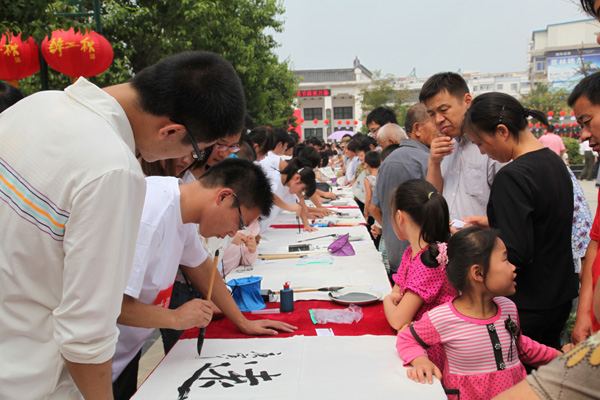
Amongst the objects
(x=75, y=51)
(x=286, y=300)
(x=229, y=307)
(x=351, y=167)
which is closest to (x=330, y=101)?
(x=351, y=167)

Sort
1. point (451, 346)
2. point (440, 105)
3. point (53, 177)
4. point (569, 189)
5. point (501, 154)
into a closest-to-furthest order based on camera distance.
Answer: point (53, 177) < point (451, 346) < point (569, 189) < point (501, 154) < point (440, 105)

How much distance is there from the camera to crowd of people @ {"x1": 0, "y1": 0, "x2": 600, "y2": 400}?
34.8 inches

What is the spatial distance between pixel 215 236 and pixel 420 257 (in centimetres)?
73

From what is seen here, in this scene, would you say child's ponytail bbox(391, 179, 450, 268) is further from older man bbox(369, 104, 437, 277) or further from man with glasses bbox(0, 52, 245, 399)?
man with glasses bbox(0, 52, 245, 399)

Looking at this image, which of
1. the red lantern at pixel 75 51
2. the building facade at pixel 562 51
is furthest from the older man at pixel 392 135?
the building facade at pixel 562 51

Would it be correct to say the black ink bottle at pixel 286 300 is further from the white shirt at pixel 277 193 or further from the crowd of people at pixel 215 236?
the white shirt at pixel 277 193

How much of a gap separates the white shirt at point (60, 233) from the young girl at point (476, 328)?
97 centimetres

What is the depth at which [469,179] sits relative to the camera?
228 cm

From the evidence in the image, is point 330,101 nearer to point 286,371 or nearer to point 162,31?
point 162,31

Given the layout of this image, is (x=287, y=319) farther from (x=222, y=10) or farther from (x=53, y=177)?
(x=222, y=10)

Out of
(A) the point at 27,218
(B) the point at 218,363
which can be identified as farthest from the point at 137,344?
(A) the point at 27,218

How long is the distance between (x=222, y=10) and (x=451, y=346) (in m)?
9.29

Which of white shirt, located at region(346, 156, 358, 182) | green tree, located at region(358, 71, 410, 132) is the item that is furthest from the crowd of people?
green tree, located at region(358, 71, 410, 132)

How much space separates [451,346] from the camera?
5.06 ft
